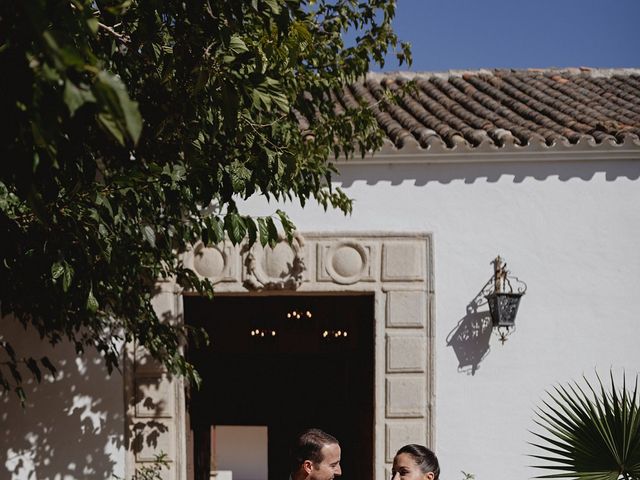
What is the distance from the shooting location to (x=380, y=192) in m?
7.23

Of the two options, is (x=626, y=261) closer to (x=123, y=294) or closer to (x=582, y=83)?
(x=582, y=83)

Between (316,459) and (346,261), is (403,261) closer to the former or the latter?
Result: (346,261)

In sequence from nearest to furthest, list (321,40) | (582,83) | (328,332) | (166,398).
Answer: (321,40), (166,398), (582,83), (328,332)

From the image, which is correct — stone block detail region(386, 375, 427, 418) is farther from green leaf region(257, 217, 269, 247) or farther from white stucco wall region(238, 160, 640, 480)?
green leaf region(257, 217, 269, 247)

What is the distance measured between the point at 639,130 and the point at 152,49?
478 cm

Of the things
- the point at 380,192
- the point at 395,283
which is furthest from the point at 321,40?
the point at 395,283

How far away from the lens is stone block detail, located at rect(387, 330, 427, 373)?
711cm

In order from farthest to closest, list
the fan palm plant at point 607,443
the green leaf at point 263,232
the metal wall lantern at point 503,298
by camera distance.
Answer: the metal wall lantern at point 503,298 → the fan palm plant at point 607,443 → the green leaf at point 263,232

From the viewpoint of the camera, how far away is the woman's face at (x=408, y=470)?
4004mm

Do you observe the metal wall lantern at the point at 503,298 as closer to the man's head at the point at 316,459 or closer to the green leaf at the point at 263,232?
the man's head at the point at 316,459

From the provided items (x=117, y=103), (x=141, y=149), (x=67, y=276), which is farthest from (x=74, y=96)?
(x=141, y=149)

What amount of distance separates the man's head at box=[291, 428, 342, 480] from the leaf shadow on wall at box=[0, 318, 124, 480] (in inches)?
136

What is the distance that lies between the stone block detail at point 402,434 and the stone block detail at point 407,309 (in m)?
0.79

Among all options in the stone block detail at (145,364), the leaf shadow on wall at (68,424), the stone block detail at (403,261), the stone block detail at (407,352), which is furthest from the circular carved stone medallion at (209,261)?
the stone block detail at (407,352)
